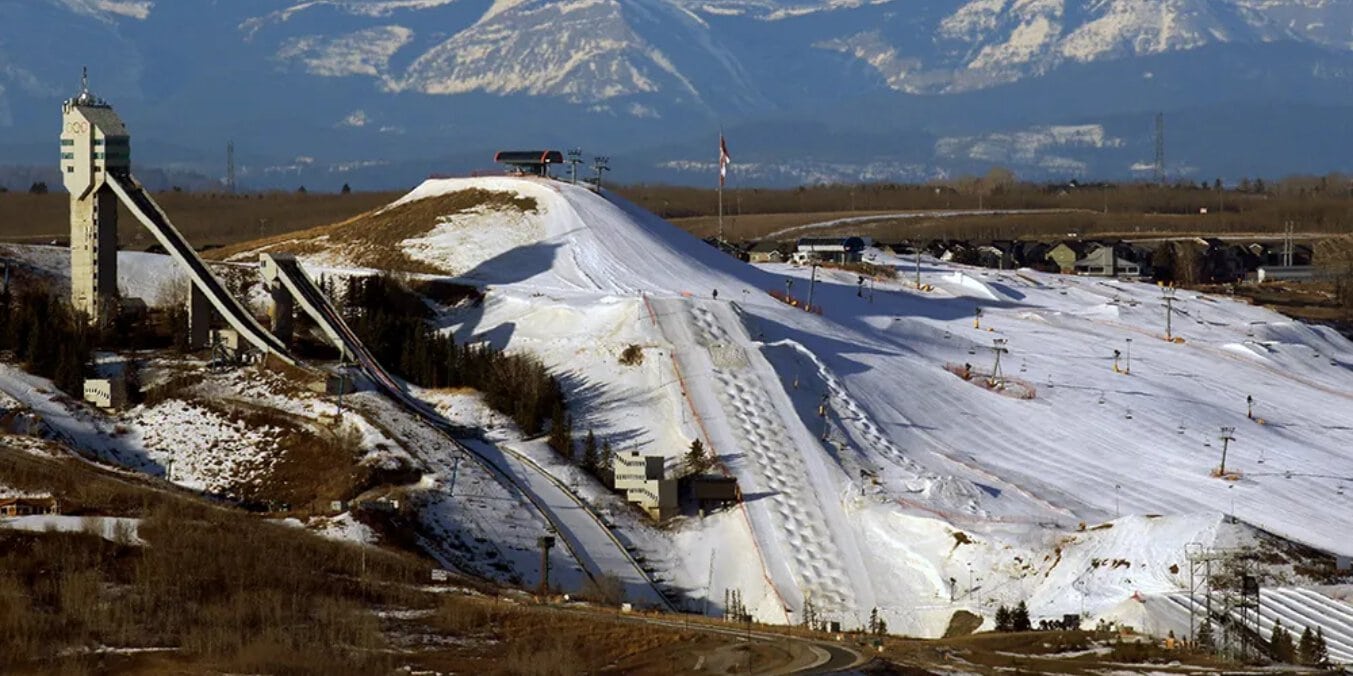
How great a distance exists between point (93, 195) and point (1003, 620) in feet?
129

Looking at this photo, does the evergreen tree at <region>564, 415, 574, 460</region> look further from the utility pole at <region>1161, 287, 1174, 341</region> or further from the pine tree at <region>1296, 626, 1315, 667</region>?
the utility pole at <region>1161, 287, 1174, 341</region>

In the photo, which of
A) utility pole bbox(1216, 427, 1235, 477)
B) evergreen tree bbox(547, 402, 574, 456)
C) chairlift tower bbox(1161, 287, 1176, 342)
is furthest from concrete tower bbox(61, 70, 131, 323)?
chairlift tower bbox(1161, 287, 1176, 342)

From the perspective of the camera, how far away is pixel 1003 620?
66.2 meters

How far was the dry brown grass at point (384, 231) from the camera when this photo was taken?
4210 inches

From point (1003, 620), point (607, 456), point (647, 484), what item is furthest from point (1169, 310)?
point (1003, 620)

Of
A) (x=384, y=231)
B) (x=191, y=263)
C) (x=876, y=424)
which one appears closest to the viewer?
(x=876, y=424)

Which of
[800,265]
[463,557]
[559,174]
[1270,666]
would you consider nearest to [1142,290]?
[800,265]

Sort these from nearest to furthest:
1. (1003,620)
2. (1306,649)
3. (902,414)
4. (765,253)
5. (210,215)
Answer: (1306,649)
(1003,620)
(902,414)
(765,253)
(210,215)

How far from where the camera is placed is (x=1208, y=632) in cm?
6019

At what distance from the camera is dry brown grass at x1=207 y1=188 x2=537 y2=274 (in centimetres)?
10694

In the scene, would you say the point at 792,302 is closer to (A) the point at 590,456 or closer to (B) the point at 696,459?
(B) the point at 696,459

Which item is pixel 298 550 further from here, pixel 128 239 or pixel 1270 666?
pixel 128 239

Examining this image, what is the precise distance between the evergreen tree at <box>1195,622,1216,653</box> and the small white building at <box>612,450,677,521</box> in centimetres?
2109

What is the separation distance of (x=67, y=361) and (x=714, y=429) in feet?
65.9
